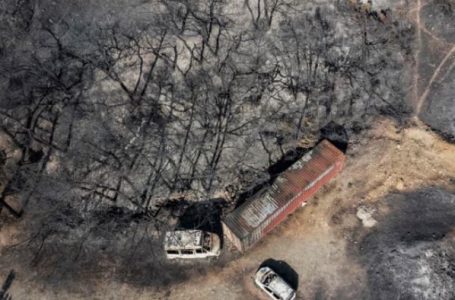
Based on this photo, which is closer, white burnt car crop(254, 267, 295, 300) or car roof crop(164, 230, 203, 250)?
white burnt car crop(254, 267, 295, 300)

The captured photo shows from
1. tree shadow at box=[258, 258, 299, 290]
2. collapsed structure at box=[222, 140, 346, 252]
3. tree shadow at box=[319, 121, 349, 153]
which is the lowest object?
tree shadow at box=[258, 258, 299, 290]

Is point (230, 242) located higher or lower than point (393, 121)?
lower

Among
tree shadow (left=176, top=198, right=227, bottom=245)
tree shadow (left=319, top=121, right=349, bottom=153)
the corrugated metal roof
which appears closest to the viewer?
the corrugated metal roof

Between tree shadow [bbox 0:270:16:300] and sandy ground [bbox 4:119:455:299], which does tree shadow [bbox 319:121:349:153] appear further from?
tree shadow [bbox 0:270:16:300]

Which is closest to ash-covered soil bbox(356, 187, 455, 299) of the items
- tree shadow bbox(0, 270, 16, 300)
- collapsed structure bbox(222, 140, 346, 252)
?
collapsed structure bbox(222, 140, 346, 252)

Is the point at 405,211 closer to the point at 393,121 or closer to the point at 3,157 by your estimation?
the point at 393,121

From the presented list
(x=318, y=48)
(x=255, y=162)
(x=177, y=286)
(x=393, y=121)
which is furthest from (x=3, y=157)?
(x=393, y=121)

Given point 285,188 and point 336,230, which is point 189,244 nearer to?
point 285,188
